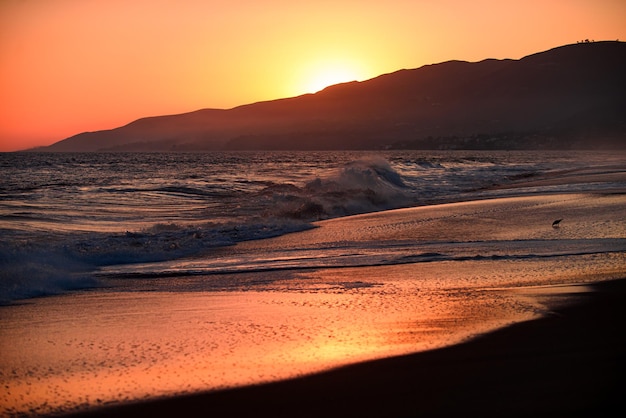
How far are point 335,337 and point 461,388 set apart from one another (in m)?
1.35

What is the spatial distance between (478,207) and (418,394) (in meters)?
12.5

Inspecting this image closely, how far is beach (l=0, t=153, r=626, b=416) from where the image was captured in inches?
150

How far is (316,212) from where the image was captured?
17281mm

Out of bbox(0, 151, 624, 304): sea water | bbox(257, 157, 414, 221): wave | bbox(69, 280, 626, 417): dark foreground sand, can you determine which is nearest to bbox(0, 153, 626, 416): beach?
bbox(69, 280, 626, 417): dark foreground sand

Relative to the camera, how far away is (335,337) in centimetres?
506

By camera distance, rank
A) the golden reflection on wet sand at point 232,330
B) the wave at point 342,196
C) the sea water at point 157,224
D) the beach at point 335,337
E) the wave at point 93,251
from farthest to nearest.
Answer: the wave at point 342,196 → the sea water at point 157,224 → the wave at point 93,251 → the golden reflection on wet sand at point 232,330 → the beach at point 335,337

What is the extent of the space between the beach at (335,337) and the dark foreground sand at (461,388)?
0.01 meters

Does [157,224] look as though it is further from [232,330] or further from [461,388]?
[461,388]

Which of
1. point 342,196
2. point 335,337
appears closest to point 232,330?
point 335,337

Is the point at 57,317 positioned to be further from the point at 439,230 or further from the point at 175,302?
the point at 439,230

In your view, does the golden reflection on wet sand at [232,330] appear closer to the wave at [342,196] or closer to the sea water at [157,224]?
the sea water at [157,224]

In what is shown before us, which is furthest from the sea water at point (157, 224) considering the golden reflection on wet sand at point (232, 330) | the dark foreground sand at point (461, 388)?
the dark foreground sand at point (461, 388)

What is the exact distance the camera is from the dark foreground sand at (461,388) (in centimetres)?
361

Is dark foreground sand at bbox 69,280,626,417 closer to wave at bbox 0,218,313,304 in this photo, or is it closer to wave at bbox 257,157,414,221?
wave at bbox 0,218,313,304
